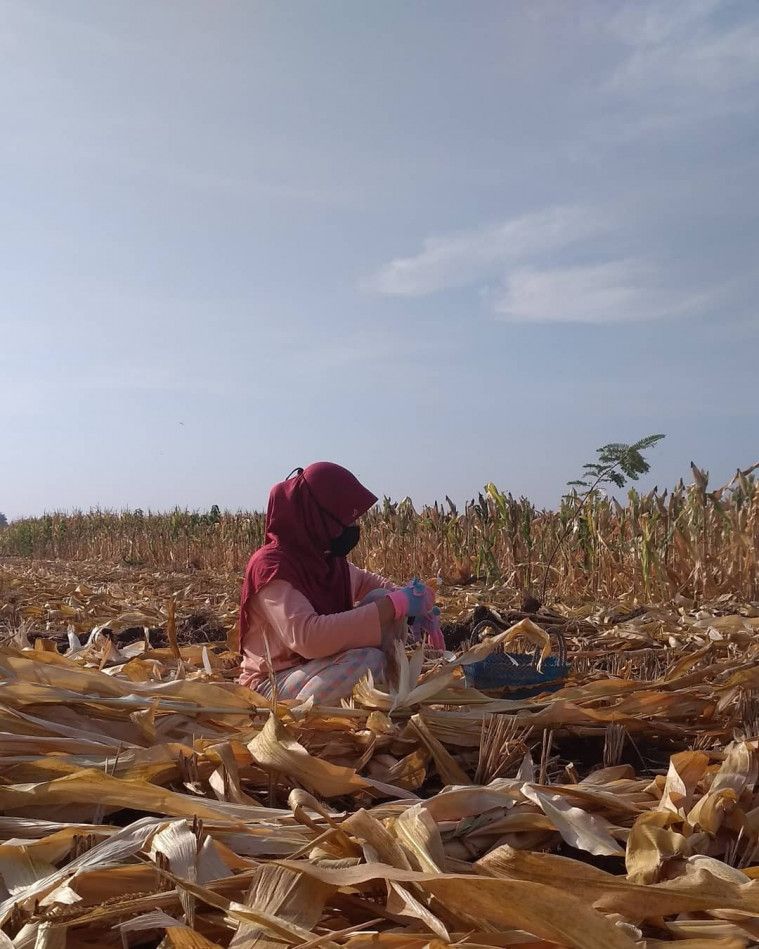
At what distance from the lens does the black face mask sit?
3.65 m

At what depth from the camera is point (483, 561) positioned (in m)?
9.40

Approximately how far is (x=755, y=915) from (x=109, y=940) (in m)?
0.93

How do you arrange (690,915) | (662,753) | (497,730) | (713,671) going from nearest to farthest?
(690,915), (497,730), (662,753), (713,671)

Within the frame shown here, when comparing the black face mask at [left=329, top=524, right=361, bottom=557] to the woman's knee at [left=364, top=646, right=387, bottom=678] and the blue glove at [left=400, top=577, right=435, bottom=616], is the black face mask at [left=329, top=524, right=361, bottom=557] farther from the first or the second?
the woman's knee at [left=364, top=646, right=387, bottom=678]

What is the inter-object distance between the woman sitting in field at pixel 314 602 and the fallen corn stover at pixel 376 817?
0.64m

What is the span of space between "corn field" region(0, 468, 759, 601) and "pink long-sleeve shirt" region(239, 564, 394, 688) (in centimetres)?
410

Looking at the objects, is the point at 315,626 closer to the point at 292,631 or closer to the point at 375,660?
the point at 292,631

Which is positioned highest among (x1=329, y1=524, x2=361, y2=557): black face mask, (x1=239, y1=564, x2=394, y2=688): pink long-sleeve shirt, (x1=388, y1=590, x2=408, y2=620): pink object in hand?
(x1=329, y1=524, x2=361, y2=557): black face mask

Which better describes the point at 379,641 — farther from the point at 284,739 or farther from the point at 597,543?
the point at 597,543

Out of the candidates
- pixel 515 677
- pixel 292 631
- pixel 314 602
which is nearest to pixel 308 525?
pixel 314 602

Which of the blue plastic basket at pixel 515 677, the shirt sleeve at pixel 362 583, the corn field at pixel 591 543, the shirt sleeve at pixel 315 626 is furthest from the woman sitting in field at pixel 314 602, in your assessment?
the corn field at pixel 591 543

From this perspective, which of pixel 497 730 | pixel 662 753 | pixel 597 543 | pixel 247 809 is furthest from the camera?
pixel 597 543

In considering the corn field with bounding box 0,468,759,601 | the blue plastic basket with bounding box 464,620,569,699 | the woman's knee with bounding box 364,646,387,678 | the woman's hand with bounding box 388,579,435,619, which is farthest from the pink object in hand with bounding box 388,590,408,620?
the corn field with bounding box 0,468,759,601

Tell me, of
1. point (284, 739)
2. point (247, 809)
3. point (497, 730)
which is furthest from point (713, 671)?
point (247, 809)
